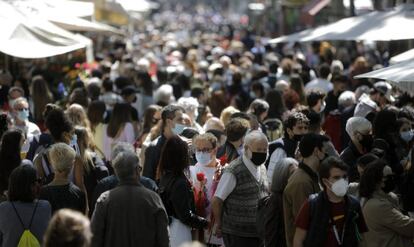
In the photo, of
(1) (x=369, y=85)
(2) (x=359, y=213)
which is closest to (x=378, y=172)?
(2) (x=359, y=213)

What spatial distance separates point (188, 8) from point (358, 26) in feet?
402

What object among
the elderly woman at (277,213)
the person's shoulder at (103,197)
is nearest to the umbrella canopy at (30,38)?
the elderly woman at (277,213)

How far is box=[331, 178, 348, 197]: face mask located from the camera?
7.54m

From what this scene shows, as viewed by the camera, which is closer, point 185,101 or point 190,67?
point 185,101

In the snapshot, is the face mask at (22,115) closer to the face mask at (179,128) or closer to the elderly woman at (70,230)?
the face mask at (179,128)

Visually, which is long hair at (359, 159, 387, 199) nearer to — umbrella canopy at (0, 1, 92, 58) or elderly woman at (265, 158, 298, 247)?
elderly woman at (265, 158, 298, 247)

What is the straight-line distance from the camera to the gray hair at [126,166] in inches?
302

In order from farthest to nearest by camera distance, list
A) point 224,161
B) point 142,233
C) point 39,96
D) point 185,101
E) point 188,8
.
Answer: point 188,8
point 39,96
point 185,101
point 224,161
point 142,233

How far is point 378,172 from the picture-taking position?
8.19 metres

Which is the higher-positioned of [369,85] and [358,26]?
[358,26]

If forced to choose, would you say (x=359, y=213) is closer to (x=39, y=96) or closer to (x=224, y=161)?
(x=224, y=161)

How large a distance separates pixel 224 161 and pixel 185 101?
2714 mm

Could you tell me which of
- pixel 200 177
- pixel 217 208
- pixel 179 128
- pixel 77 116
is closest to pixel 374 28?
pixel 179 128

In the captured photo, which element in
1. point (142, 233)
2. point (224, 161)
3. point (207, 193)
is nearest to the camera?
point (142, 233)
